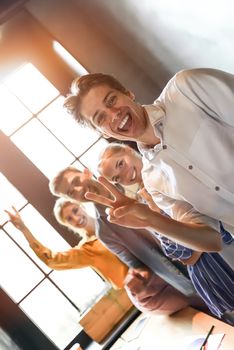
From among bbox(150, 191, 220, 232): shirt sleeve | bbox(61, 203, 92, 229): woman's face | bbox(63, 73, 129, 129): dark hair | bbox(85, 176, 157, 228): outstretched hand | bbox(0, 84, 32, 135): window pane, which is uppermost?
bbox(0, 84, 32, 135): window pane

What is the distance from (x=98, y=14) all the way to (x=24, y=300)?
4.94ft

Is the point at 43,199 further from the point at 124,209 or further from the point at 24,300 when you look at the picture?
the point at 124,209

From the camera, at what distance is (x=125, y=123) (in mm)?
1341

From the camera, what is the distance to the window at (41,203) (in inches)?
105

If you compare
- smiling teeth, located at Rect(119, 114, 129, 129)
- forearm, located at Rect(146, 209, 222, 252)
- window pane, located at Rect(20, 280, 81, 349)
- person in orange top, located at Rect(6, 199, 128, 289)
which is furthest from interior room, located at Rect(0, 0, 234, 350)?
forearm, located at Rect(146, 209, 222, 252)

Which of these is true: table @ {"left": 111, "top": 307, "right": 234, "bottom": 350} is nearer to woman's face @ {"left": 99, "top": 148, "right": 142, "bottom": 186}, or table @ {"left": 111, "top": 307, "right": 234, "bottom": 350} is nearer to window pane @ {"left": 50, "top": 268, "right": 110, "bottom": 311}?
window pane @ {"left": 50, "top": 268, "right": 110, "bottom": 311}

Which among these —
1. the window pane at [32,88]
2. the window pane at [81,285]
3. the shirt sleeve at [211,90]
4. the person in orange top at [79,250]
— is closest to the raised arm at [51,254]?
the person in orange top at [79,250]

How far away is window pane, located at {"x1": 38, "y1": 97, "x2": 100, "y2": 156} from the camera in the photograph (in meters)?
2.82

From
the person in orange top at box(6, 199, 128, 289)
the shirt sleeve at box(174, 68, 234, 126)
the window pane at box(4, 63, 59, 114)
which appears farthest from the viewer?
the window pane at box(4, 63, 59, 114)

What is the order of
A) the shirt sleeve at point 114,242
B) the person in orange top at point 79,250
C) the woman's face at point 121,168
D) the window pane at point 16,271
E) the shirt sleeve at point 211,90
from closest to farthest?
the shirt sleeve at point 211,90 → the woman's face at point 121,168 → the shirt sleeve at point 114,242 → the person in orange top at point 79,250 → the window pane at point 16,271

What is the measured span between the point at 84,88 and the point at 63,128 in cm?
143

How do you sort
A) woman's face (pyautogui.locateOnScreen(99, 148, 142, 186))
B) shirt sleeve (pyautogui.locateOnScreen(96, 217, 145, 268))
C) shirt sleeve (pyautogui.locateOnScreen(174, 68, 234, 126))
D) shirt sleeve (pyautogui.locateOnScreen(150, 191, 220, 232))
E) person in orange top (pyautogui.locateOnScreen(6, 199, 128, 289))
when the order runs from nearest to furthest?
shirt sleeve (pyautogui.locateOnScreen(174, 68, 234, 126))
shirt sleeve (pyautogui.locateOnScreen(150, 191, 220, 232))
woman's face (pyautogui.locateOnScreen(99, 148, 142, 186))
shirt sleeve (pyautogui.locateOnScreen(96, 217, 145, 268))
person in orange top (pyautogui.locateOnScreen(6, 199, 128, 289))

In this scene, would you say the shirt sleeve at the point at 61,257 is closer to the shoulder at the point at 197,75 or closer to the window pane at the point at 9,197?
the window pane at the point at 9,197

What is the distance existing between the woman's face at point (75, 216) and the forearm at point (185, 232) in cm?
121
